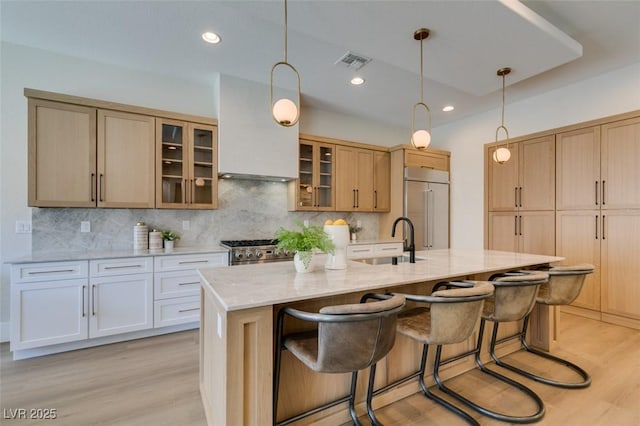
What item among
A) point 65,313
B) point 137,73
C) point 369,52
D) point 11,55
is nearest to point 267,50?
point 369,52

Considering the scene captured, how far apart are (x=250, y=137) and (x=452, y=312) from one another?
119 inches

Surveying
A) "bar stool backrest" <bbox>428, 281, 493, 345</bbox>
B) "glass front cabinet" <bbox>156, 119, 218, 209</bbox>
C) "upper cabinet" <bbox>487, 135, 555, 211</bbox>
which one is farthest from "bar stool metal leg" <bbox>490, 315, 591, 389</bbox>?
"glass front cabinet" <bbox>156, 119, 218, 209</bbox>

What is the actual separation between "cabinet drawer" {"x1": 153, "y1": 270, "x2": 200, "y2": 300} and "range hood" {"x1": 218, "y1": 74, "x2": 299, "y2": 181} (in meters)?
1.27

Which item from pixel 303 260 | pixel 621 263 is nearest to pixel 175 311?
pixel 303 260

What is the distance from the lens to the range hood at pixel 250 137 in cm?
348

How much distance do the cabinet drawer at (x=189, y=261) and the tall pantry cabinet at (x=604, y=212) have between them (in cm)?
423

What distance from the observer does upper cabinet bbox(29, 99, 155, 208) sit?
2.76 metres

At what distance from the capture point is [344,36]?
2.35 m

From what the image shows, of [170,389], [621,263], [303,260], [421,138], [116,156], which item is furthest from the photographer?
[621,263]

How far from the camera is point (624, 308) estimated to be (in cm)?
321

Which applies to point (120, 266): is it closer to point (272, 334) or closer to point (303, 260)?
point (303, 260)

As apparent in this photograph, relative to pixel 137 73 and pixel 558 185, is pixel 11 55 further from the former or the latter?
pixel 558 185

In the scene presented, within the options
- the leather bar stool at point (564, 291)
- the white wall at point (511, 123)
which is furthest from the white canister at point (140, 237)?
the white wall at point (511, 123)

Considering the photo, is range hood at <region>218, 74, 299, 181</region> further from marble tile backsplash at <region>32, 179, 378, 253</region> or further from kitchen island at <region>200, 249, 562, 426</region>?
kitchen island at <region>200, 249, 562, 426</region>
